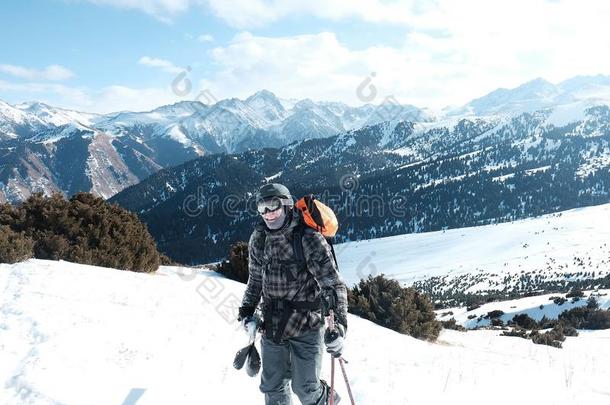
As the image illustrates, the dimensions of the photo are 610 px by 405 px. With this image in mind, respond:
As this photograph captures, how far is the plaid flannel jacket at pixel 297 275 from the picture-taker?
190 inches

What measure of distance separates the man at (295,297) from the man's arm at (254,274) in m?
0.11

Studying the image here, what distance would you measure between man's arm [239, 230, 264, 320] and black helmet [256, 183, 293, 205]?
0.46 m

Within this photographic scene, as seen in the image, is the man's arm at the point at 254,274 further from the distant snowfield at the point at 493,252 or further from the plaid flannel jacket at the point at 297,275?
the distant snowfield at the point at 493,252

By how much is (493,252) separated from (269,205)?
118246 millimetres

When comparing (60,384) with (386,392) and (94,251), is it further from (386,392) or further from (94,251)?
(94,251)

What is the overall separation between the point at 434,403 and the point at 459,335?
916 centimetres

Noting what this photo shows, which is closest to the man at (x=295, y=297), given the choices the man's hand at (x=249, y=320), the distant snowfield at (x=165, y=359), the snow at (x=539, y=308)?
the man's hand at (x=249, y=320)

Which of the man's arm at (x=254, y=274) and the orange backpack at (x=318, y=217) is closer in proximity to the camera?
the orange backpack at (x=318, y=217)

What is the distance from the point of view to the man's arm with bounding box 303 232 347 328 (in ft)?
15.8

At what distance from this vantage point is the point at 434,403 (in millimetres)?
6520

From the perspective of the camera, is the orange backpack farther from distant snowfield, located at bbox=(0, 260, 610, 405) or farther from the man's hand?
distant snowfield, located at bbox=(0, 260, 610, 405)

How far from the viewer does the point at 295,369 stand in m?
4.98

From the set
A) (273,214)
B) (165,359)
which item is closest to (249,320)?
(273,214)

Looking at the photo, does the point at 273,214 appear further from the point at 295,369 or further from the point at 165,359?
the point at 165,359
